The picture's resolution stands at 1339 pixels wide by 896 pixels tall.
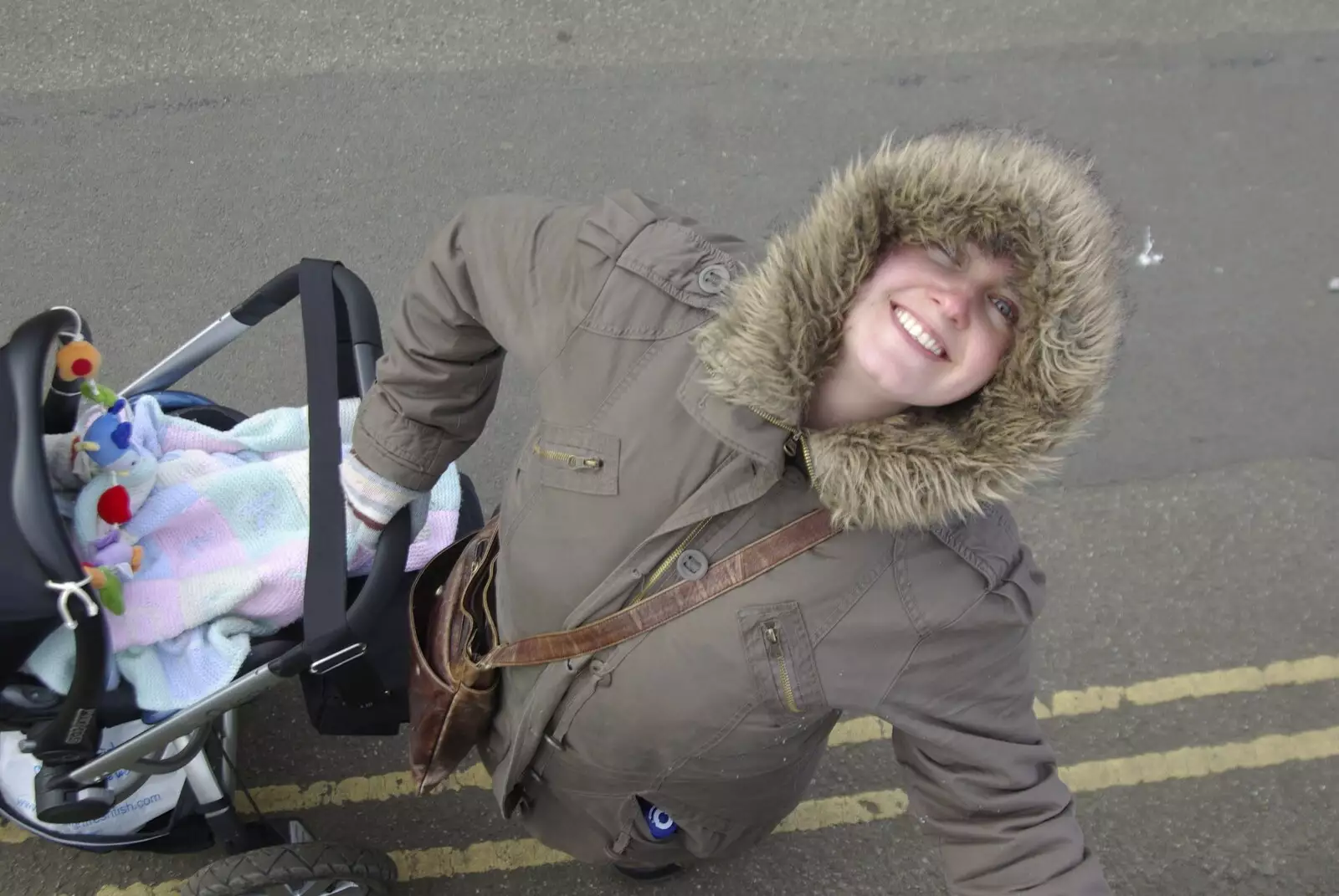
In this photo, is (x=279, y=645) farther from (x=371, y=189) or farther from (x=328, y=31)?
(x=328, y=31)

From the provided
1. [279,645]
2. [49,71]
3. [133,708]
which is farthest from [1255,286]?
[49,71]

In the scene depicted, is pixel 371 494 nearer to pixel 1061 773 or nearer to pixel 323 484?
pixel 323 484

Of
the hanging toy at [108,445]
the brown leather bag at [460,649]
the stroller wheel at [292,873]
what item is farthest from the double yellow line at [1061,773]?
the hanging toy at [108,445]

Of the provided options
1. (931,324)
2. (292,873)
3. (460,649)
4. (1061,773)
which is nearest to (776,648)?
(931,324)

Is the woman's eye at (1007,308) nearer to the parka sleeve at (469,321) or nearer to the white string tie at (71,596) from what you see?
the parka sleeve at (469,321)

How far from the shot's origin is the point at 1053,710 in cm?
291

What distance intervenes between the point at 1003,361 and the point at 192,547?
61.2 inches

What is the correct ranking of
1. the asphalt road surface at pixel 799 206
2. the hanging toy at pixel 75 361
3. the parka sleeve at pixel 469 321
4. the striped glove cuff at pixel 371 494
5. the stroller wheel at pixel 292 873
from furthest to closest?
the asphalt road surface at pixel 799 206 < the stroller wheel at pixel 292 873 < the striped glove cuff at pixel 371 494 < the hanging toy at pixel 75 361 < the parka sleeve at pixel 469 321

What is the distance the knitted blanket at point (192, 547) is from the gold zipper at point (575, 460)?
496 millimetres

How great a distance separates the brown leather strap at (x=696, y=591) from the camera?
53.9 inches

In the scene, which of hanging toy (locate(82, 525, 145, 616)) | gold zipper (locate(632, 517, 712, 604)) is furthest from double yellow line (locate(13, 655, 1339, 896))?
gold zipper (locate(632, 517, 712, 604))

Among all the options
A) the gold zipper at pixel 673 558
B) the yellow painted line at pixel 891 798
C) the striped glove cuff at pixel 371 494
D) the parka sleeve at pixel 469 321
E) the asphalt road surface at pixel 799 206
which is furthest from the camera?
the asphalt road surface at pixel 799 206

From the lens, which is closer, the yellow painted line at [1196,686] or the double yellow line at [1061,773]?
the double yellow line at [1061,773]

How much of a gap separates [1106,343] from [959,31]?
3109mm
